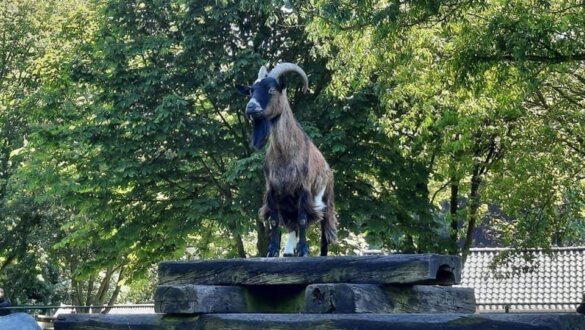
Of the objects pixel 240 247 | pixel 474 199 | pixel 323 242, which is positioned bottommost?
pixel 323 242

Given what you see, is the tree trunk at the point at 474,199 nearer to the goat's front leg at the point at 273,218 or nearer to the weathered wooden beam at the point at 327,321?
the goat's front leg at the point at 273,218

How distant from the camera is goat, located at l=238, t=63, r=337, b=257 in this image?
33.6 feet

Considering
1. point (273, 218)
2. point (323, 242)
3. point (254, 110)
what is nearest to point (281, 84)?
point (254, 110)

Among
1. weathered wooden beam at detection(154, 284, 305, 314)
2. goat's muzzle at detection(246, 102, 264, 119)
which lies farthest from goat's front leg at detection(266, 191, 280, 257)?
weathered wooden beam at detection(154, 284, 305, 314)

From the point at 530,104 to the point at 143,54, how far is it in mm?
7918

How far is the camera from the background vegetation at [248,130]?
20.2 m

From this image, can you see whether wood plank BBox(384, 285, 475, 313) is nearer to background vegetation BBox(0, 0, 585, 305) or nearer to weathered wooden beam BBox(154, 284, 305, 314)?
weathered wooden beam BBox(154, 284, 305, 314)

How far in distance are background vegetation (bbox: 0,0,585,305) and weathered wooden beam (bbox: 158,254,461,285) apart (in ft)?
27.9

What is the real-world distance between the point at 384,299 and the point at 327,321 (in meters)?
0.81

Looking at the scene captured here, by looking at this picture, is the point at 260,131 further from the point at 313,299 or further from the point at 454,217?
the point at 454,217

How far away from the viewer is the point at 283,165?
406 inches

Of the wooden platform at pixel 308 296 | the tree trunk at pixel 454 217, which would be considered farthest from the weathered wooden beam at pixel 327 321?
the tree trunk at pixel 454 217

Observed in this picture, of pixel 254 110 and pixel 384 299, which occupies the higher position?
pixel 254 110

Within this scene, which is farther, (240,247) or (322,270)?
(240,247)
